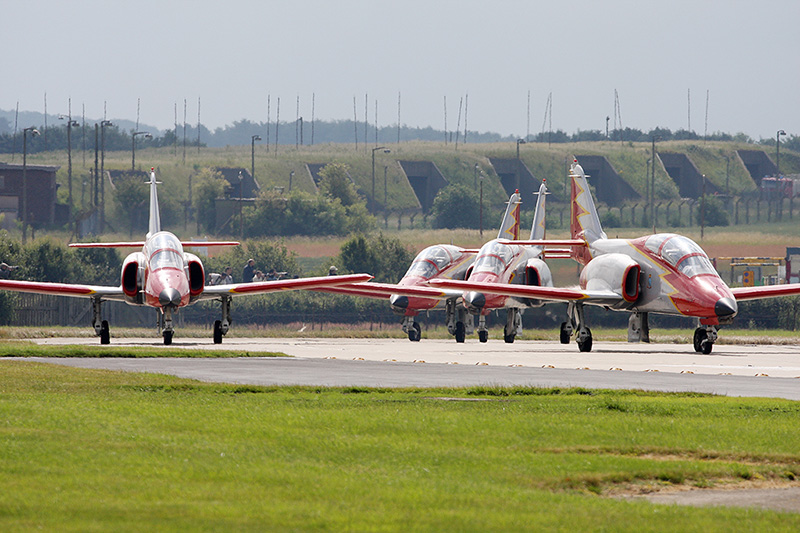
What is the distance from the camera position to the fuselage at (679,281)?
104 feet

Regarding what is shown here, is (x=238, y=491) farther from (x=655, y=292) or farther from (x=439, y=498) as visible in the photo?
(x=655, y=292)

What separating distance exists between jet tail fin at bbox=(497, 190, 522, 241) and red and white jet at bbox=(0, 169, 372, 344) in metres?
13.1

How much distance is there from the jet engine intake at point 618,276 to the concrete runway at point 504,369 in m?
1.88

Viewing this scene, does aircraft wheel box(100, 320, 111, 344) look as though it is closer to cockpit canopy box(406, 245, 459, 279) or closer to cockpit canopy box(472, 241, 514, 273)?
cockpit canopy box(406, 245, 459, 279)

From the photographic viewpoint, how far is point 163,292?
33781 millimetres

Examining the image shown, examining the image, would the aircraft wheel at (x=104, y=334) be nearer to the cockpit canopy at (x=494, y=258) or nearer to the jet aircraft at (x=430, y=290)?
the jet aircraft at (x=430, y=290)

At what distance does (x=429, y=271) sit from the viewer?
148ft

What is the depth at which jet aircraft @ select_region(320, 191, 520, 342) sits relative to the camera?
42.9 metres

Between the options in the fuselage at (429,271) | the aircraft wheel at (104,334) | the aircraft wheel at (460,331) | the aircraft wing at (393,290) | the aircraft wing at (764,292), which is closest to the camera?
the aircraft wing at (764,292)

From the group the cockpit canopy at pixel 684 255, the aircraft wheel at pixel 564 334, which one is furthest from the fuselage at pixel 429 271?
the cockpit canopy at pixel 684 255

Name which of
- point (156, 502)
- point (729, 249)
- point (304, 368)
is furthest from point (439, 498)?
point (729, 249)

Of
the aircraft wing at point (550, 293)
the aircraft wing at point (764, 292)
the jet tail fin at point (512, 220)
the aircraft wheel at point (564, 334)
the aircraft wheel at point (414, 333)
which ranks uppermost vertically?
the jet tail fin at point (512, 220)

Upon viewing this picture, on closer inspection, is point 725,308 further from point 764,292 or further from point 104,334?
point 104,334

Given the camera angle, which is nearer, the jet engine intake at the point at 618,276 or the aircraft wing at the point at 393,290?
the jet engine intake at the point at 618,276
